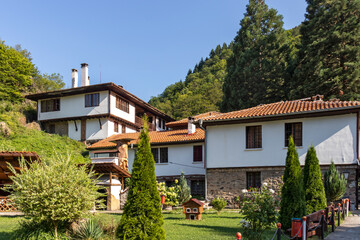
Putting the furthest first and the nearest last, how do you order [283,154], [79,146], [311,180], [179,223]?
[79,146] → [283,154] → [179,223] → [311,180]

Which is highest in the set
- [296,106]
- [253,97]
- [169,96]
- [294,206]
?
[169,96]

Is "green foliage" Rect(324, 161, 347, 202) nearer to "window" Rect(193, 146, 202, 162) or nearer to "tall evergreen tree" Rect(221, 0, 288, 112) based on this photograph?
"window" Rect(193, 146, 202, 162)

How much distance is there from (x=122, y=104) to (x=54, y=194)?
27.8m

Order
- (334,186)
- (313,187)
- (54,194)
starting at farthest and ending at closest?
(334,186) → (313,187) → (54,194)

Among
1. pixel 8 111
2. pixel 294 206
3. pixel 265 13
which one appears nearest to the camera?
pixel 294 206

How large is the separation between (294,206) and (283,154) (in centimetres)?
871

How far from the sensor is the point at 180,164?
26422 mm

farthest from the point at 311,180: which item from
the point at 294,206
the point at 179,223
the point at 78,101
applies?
the point at 78,101

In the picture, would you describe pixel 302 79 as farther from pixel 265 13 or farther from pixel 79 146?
pixel 79 146

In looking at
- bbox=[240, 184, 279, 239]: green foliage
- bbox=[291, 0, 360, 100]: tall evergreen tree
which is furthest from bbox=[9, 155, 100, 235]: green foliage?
bbox=[291, 0, 360, 100]: tall evergreen tree

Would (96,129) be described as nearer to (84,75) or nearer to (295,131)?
(84,75)

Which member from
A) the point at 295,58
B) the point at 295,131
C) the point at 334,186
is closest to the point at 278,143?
the point at 295,131

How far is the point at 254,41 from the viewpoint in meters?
38.4

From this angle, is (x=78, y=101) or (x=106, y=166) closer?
(x=106, y=166)
